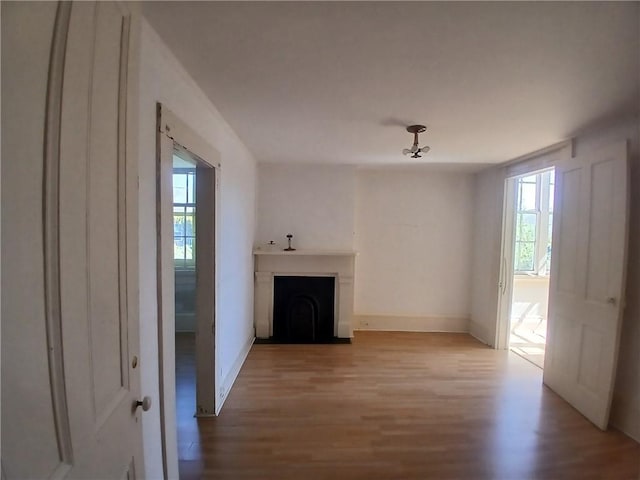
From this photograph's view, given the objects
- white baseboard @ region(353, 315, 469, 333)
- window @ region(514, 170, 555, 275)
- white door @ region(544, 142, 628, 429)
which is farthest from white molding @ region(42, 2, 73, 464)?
window @ region(514, 170, 555, 275)

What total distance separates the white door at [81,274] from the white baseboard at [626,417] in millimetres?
3151

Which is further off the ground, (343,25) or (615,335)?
(343,25)

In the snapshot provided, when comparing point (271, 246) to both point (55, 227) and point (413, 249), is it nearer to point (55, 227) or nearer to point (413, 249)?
point (413, 249)

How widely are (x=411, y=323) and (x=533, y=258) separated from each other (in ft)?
8.20

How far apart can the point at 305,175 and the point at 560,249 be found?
3.00 m

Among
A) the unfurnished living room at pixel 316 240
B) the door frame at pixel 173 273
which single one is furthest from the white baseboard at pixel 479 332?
the door frame at pixel 173 273

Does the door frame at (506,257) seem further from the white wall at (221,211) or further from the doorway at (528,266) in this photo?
the white wall at (221,211)

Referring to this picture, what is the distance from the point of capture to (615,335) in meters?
2.25

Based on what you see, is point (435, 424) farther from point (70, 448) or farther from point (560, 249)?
point (70, 448)

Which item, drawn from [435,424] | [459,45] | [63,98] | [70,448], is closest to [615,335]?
[435,424]

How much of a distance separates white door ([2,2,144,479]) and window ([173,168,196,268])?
359 centimetres

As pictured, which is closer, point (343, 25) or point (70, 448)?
point (70, 448)

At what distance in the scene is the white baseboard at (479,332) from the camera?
414cm

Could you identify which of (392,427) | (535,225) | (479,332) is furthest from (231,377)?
(535,225)
